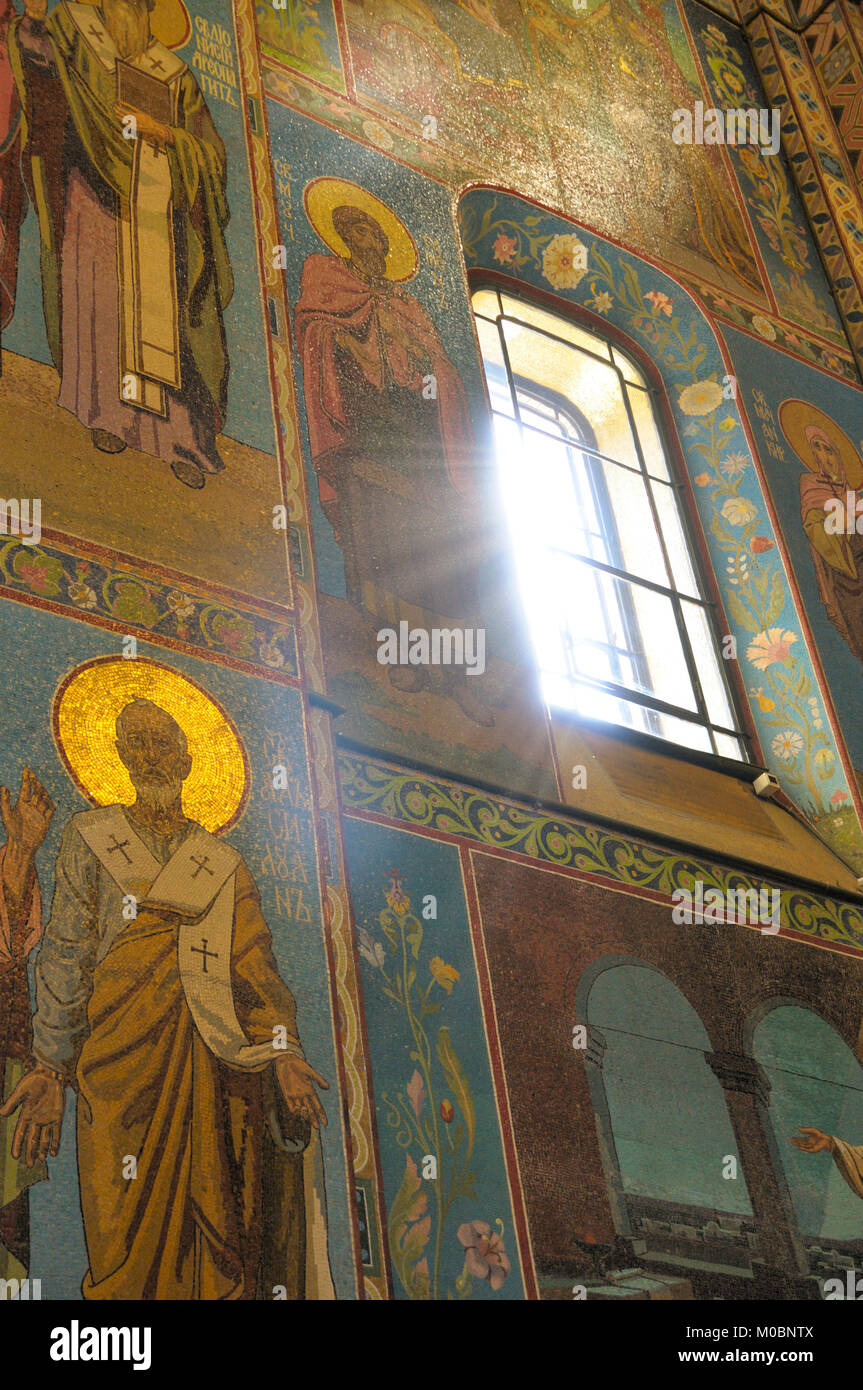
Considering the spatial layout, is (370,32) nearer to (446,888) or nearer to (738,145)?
(738,145)

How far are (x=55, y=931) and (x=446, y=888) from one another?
144cm

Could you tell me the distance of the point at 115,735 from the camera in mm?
4711

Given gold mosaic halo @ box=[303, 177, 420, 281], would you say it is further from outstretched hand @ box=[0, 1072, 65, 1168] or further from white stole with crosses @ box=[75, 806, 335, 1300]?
outstretched hand @ box=[0, 1072, 65, 1168]

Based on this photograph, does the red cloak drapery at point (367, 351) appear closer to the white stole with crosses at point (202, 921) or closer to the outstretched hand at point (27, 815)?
the white stole with crosses at point (202, 921)

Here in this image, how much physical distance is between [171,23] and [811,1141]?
4.93 m

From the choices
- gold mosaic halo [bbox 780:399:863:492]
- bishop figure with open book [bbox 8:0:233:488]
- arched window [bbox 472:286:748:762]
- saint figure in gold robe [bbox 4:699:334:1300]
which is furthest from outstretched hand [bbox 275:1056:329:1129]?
gold mosaic halo [bbox 780:399:863:492]

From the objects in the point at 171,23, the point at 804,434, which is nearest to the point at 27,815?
the point at 171,23

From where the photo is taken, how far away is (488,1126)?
Answer: 16.0 feet

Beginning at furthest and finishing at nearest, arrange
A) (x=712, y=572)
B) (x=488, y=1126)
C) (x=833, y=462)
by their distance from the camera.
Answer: (x=833, y=462)
(x=712, y=572)
(x=488, y=1126)

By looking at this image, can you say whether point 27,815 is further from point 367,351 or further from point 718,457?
point 718,457

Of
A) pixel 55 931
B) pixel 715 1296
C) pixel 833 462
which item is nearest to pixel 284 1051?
pixel 55 931

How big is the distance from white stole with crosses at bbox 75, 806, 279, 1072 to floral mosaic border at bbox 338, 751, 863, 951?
0.71 m
